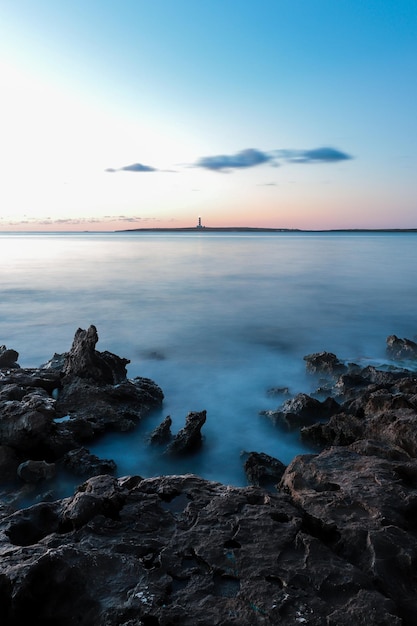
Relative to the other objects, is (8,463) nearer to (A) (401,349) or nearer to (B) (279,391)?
(B) (279,391)

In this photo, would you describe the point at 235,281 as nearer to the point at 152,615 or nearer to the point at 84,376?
the point at 84,376

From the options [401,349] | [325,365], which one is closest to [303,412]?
[325,365]

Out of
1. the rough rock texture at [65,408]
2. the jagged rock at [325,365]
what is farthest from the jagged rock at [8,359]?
the jagged rock at [325,365]

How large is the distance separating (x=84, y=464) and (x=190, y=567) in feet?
9.32

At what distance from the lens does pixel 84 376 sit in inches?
282

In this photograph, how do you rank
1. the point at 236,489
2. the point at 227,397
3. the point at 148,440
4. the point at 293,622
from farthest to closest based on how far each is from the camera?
the point at 227,397 < the point at 148,440 < the point at 236,489 < the point at 293,622

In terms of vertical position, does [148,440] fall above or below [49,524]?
below

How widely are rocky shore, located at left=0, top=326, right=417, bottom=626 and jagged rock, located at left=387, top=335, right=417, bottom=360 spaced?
223 inches

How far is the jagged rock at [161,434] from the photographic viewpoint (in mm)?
5969

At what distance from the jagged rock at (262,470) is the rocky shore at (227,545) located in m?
0.02

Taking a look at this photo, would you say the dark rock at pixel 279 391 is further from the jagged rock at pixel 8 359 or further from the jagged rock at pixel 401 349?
the jagged rock at pixel 8 359

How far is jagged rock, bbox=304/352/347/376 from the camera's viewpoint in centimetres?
900

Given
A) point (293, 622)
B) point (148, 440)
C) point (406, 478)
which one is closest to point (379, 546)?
point (293, 622)

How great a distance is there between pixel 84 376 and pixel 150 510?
4.35 metres
